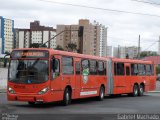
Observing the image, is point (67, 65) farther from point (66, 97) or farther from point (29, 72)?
point (29, 72)

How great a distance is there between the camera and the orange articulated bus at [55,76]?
1981cm

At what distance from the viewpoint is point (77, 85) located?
76.3ft

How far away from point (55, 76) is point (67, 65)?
5.53ft

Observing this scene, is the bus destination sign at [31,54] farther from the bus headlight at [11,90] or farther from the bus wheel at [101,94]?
the bus wheel at [101,94]

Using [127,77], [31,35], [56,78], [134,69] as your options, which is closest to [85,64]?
[56,78]

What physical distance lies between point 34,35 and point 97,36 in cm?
1807

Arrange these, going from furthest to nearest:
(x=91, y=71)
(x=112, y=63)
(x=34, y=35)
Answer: (x=34, y=35), (x=112, y=63), (x=91, y=71)

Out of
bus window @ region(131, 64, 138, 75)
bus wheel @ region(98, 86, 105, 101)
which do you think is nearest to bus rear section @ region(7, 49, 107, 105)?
bus wheel @ region(98, 86, 105, 101)

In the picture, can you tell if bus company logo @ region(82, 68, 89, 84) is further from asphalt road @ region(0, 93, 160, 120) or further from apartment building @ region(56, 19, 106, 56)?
apartment building @ region(56, 19, 106, 56)

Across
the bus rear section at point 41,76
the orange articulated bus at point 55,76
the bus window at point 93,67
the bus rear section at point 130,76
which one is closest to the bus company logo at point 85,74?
the orange articulated bus at point 55,76

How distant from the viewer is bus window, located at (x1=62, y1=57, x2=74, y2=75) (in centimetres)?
2162

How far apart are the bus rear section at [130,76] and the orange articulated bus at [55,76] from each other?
41 centimetres

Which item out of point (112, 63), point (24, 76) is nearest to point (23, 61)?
point (24, 76)

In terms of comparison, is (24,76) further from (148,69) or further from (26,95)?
(148,69)
